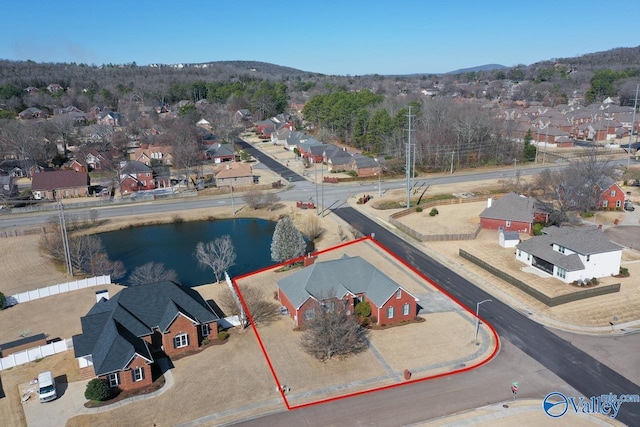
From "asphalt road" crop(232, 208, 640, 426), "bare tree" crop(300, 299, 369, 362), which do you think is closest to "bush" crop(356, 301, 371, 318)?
"bare tree" crop(300, 299, 369, 362)

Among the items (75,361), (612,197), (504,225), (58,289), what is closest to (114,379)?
(75,361)

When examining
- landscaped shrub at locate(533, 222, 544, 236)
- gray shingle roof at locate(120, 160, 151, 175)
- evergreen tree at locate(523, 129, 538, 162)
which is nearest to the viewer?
landscaped shrub at locate(533, 222, 544, 236)

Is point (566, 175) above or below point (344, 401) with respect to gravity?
above

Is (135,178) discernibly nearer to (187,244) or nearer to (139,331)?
(187,244)

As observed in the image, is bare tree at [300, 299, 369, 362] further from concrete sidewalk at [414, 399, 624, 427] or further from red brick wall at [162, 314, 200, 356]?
red brick wall at [162, 314, 200, 356]

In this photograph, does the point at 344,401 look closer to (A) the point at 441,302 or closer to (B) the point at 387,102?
(A) the point at 441,302

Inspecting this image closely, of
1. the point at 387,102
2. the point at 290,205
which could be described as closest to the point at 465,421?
the point at 290,205

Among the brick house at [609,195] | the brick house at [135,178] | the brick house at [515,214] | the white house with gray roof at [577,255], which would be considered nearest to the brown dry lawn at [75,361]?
the brick house at [515,214]
